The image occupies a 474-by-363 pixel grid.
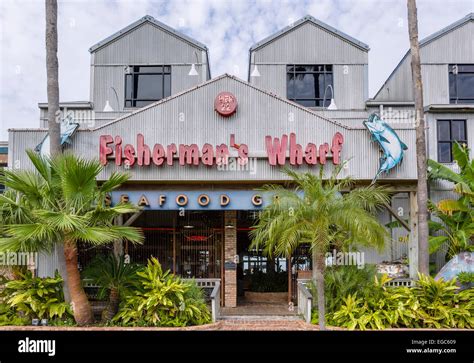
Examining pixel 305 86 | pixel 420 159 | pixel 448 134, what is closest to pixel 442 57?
pixel 448 134

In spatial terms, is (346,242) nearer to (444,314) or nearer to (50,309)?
(444,314)

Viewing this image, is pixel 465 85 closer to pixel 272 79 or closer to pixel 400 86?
pixel 400 86

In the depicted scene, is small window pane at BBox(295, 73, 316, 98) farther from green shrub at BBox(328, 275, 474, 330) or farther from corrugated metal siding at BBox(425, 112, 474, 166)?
green shrub at BBox(328, 275, 474, 330)

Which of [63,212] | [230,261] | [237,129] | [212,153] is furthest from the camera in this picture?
[230,261]

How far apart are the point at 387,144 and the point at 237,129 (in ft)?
14.9

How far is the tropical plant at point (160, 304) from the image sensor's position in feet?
41.3

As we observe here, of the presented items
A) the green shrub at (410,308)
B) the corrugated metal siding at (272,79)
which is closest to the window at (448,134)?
the corrugated metal siding at (272,79)

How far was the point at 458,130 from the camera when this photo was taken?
18969mm

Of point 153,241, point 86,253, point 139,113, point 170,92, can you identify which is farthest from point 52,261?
point 170,92

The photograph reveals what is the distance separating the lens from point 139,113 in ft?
50.3

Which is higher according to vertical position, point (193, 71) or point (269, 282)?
point (193, 71)

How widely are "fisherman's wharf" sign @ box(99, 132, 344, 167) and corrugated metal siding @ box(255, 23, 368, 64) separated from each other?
21.3ft

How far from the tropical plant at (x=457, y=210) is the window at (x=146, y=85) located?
36.0 feet

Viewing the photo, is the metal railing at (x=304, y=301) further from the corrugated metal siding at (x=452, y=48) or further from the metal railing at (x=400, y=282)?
the corrugated metal siding at (x=452, y=48)
